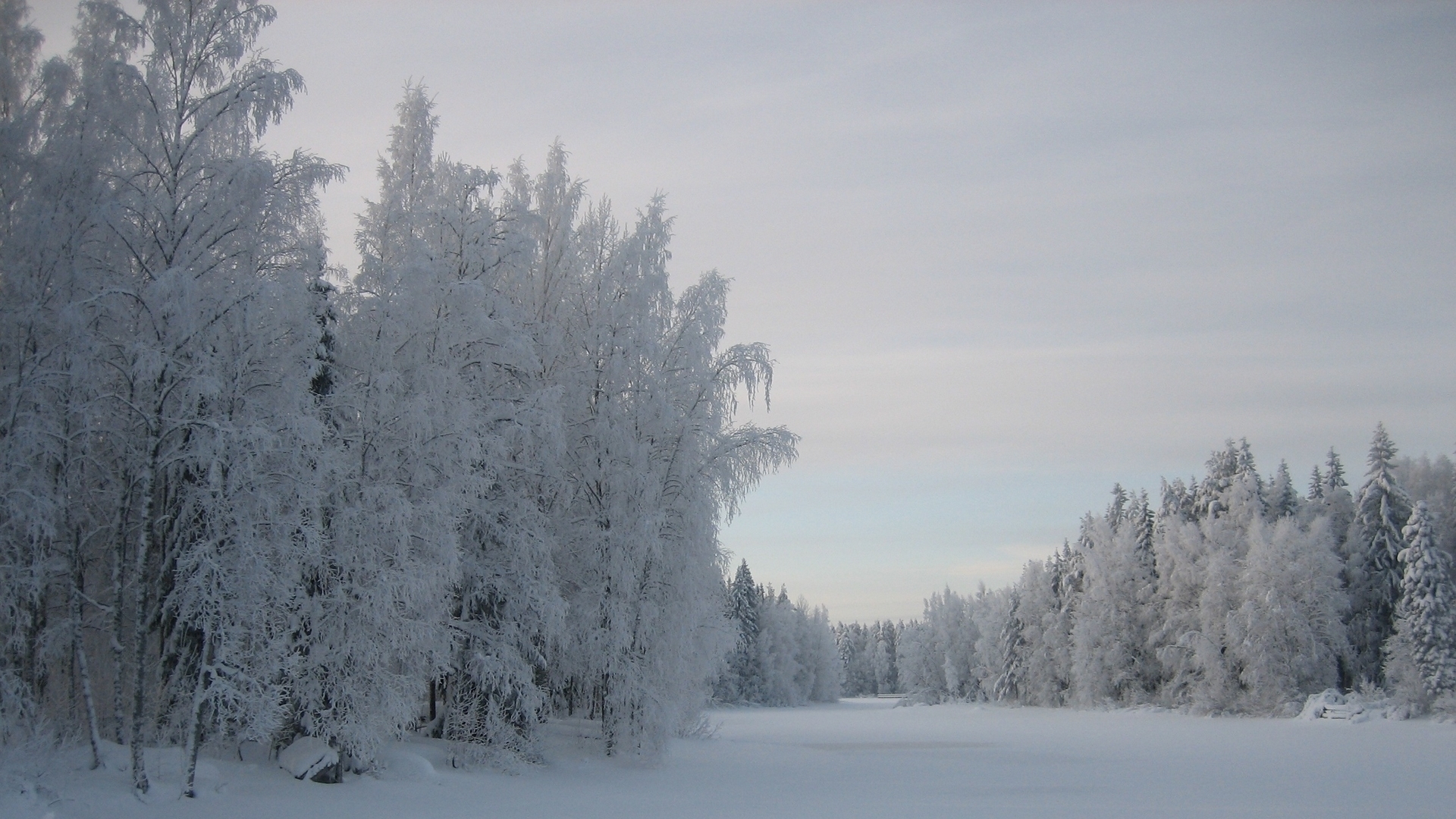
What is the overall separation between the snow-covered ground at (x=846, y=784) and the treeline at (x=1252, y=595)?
15.0 meters

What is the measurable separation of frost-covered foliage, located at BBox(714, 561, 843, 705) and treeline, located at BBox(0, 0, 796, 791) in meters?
51.5

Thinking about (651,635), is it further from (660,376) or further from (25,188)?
(25,188)

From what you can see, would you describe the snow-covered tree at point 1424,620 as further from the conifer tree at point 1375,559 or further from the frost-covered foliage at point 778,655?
the frost-covered foliage at point 778,655

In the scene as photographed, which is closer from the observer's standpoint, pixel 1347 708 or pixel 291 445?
pixel 291 445

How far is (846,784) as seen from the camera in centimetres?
2031

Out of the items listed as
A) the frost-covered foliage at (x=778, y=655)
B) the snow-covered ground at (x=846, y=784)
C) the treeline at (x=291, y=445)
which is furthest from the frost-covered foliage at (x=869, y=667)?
the treeline at (x=291, y=445)

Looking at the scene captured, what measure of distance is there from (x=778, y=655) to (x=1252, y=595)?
4896 centimetres

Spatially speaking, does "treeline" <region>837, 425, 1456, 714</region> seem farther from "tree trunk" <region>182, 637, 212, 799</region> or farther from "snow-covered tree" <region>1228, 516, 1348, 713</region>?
"tree trunk" <region>182, 637, 212, 799</region>

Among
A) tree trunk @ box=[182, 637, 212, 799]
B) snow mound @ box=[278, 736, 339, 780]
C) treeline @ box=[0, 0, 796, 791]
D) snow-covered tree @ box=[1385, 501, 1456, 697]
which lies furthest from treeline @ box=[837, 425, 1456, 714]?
tree trunk @ box=[182, 637, 212, 799]

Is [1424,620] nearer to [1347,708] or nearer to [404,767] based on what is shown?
[1347,708]

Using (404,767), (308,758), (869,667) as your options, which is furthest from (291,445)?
(869,667)

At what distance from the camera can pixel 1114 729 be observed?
42469mm

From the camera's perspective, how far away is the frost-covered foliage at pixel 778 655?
82.5 metres

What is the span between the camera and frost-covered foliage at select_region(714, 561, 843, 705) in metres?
82.5
